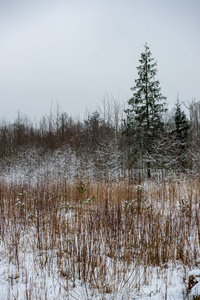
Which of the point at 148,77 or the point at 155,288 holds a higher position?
the point at 148,77

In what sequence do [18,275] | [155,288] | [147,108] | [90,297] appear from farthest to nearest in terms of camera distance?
[147,108]
[18,275]
[155,288]
[90,297]

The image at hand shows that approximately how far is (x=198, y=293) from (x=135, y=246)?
42.0 inches

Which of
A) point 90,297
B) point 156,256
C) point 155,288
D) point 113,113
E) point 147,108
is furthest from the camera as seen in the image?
point 113,113

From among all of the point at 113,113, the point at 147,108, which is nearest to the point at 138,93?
the point at 147,108

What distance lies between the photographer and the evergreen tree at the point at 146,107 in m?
15.9

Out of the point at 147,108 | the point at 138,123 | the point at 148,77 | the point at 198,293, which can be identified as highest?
the point at 148,77

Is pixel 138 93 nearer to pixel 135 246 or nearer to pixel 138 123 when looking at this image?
pixel 138 123

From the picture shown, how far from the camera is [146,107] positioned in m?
16.5

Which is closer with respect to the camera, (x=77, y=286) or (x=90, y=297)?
(x=90, y=297)

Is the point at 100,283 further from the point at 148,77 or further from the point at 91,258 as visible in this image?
the point at 148,77

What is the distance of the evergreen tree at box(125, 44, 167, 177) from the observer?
1594 centimetres

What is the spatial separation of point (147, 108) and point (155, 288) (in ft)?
50.1

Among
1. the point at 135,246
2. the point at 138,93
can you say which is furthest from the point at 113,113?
the point at 135,246

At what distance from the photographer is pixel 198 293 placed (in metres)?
1.86
